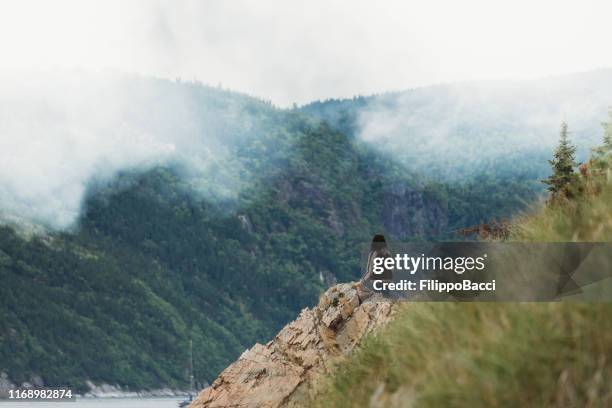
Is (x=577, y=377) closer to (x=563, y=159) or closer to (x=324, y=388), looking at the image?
A: (x=324, y=388)

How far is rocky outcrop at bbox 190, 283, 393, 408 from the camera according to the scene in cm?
2364

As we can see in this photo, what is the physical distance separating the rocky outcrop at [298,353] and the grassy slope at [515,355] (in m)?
10.1

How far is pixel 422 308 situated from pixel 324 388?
366 cm

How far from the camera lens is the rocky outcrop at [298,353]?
23641 millimetres

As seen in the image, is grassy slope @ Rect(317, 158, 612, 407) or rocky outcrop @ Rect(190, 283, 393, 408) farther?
rocky outcrop @ Rect(190, 283, 393, 408)

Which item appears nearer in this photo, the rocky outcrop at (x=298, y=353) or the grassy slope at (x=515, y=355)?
the grassy slope at (x=515, y=355)

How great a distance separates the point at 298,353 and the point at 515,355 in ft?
55.3

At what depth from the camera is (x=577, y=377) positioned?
9.27 m

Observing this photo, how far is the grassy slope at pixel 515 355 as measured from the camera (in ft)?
30.1

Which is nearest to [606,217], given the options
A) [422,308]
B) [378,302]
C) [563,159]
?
[422,308]

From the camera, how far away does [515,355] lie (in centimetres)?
933

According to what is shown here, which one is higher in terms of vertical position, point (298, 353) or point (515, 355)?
point (515, 355)

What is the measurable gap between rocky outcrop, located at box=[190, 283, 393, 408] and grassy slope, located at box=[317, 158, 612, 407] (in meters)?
10.1

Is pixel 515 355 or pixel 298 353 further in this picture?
pixel 298 353
